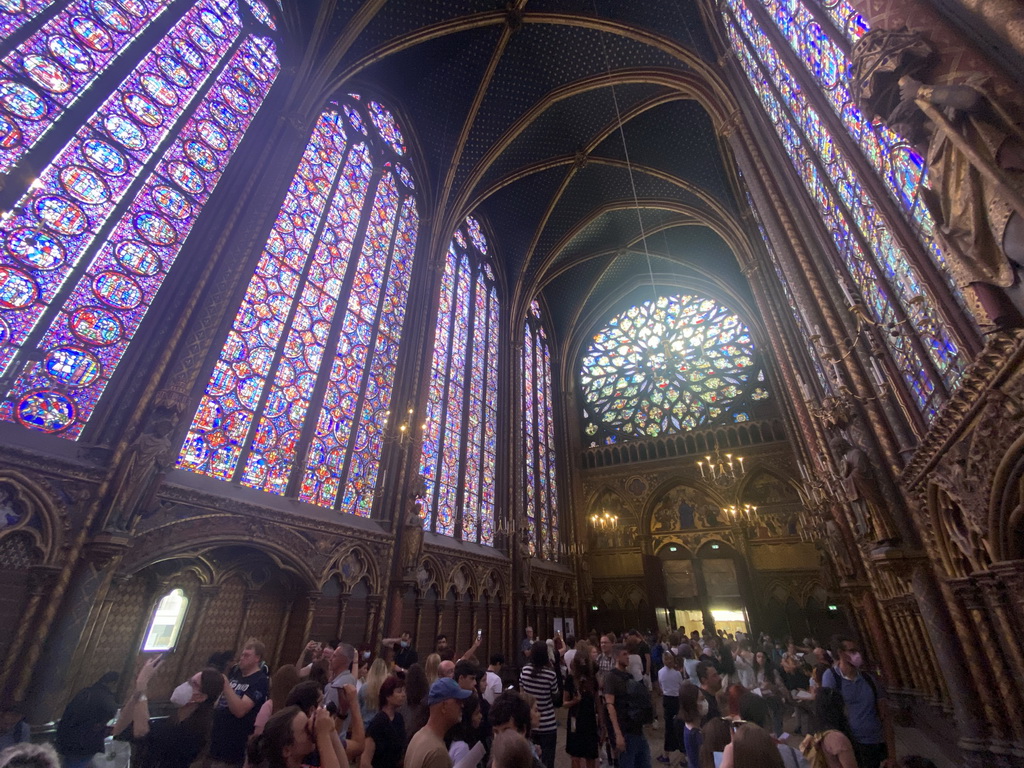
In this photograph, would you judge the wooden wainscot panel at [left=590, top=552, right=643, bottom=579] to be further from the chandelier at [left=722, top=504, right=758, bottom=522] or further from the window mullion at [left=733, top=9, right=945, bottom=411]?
the window mullion at [left=733, top=9, right=945, bottom=411]

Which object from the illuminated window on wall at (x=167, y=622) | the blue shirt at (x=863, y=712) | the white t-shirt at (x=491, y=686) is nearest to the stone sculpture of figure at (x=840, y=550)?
the blue shirt at (x=863, y=712)

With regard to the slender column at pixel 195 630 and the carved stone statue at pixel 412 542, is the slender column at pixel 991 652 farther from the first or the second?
the slender column at pixel 195 630

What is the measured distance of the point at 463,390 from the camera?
13.2 m

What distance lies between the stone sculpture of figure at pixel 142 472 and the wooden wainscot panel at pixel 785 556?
16.8 metres

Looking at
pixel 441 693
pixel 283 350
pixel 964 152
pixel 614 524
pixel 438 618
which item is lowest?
pixel 441 693

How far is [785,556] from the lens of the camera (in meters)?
15.1

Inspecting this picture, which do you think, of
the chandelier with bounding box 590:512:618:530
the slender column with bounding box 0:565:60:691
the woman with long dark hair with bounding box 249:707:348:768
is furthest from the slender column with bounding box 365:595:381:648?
the chandelier with bounding box 590:512:618:530

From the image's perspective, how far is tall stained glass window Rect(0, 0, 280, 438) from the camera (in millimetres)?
4875

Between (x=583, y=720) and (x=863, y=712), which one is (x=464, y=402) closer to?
(x=583, y=720)

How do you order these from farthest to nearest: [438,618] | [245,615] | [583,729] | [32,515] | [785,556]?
[785,556]
[438,618]
[245,615]
[32,515]
[583,729]

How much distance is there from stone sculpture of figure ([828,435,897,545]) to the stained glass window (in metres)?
12.7

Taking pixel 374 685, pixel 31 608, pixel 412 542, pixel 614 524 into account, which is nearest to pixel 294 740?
pixel 374 685

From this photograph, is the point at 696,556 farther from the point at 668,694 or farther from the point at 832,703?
the point at 832,703

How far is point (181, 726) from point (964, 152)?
5248 mm
